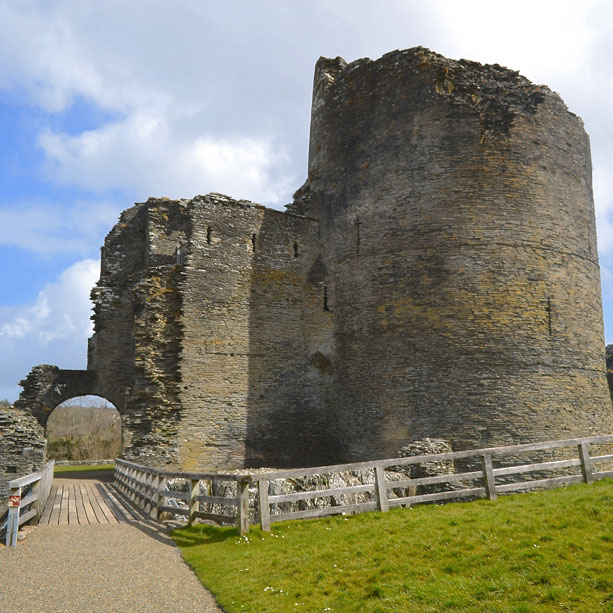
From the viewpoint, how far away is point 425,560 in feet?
22.6

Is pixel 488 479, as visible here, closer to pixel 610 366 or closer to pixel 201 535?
pixel 201 535

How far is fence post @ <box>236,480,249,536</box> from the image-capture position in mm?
8820

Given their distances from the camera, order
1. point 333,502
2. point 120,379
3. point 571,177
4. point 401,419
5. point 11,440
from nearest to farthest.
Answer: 1. point 333,502
2. point 11,440
3. point 401,419
4. point 571,177
5. point 120,379

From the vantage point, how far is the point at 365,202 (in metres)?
17.7

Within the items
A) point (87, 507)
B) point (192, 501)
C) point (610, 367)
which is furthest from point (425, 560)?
point (610, 367)

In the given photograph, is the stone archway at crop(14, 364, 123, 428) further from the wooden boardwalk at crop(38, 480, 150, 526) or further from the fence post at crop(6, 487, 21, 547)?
the fence post at crop(6, 487, 21, 547)

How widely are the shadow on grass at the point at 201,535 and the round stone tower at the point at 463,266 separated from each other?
7418mm

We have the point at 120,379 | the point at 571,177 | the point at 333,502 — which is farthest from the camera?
the point at 120,379

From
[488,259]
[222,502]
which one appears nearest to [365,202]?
[488,259]

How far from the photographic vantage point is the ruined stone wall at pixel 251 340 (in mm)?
17031

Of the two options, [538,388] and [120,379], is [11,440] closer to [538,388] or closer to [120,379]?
[120,379]

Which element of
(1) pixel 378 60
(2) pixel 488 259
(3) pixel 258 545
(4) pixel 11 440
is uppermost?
(1) pixel 378 60

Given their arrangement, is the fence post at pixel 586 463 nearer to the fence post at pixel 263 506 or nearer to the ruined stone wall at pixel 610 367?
the fence post at pixel 263 506

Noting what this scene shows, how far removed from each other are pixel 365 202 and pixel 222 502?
10.8 meters
